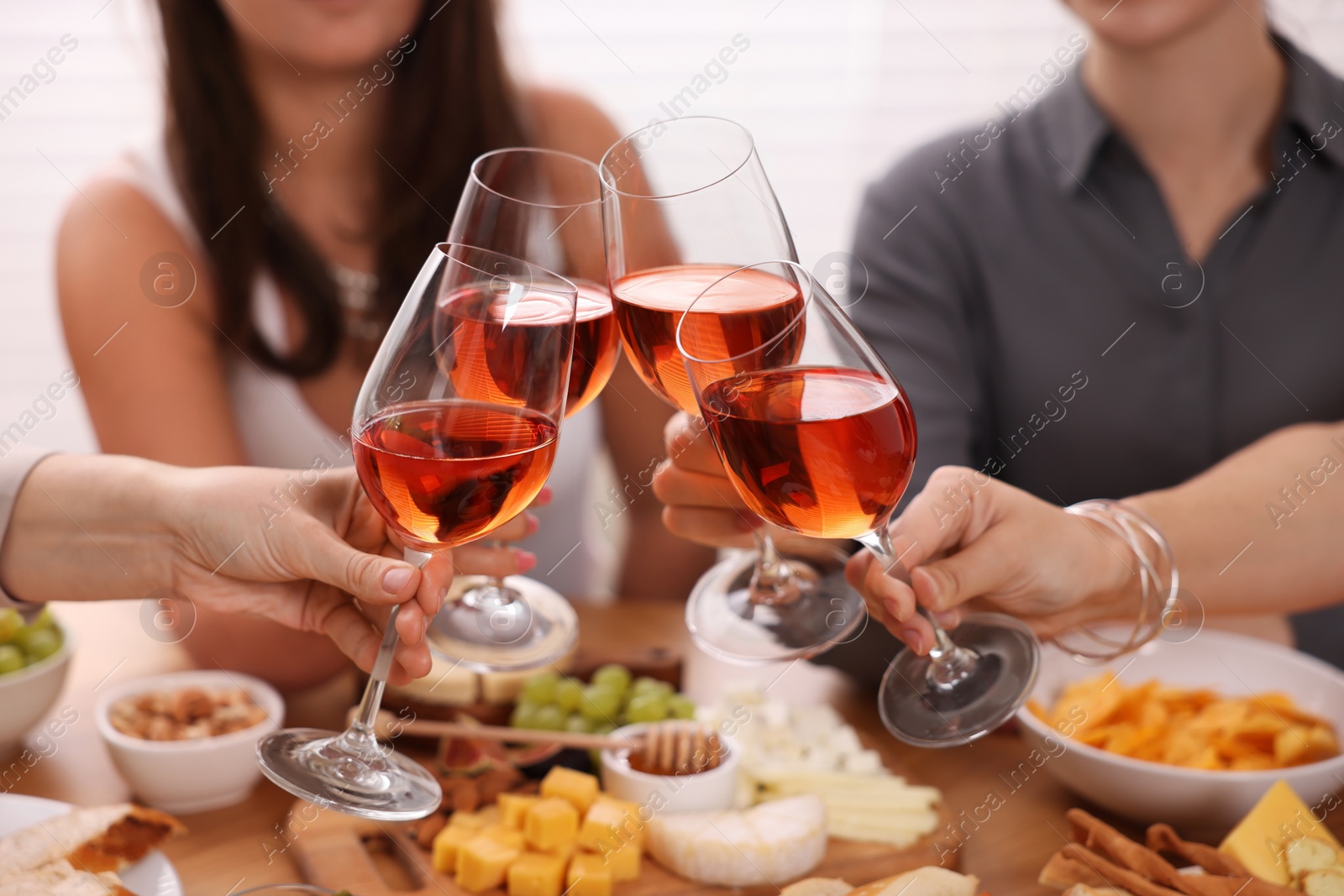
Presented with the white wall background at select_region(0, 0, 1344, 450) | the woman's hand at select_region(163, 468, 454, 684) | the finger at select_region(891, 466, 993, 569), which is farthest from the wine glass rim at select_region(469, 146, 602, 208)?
the white wall background at select_region(0, 0, 1344, 450)

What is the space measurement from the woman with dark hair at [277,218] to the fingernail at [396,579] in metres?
1.09

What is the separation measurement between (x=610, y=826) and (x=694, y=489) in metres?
0.37

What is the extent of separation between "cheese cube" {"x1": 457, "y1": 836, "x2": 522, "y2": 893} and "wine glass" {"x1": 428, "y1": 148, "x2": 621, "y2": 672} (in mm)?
463

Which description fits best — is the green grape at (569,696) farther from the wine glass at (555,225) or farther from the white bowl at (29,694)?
the white bowl at (29,694)

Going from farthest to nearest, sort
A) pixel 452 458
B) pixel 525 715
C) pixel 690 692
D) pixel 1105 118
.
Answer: pixel 1105 118 < pixel 690 692 < pixel 525 715 < pixel 452 458

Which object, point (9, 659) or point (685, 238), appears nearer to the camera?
point (685, 238)

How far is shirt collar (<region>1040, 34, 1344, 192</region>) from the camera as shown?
1.90 m

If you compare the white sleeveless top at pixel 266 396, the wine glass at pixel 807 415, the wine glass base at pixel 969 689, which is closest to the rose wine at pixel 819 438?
the wine glass at pixel 807 415

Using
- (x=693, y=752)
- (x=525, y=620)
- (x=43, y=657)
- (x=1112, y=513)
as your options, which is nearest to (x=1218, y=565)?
(x=1112, y=513)

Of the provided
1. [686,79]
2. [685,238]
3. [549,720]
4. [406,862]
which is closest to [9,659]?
[406,862]

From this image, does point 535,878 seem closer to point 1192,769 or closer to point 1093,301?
point 1192,769

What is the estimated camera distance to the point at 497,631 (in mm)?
1176

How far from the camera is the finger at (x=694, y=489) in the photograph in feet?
3.96

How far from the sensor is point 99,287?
1881 mm
